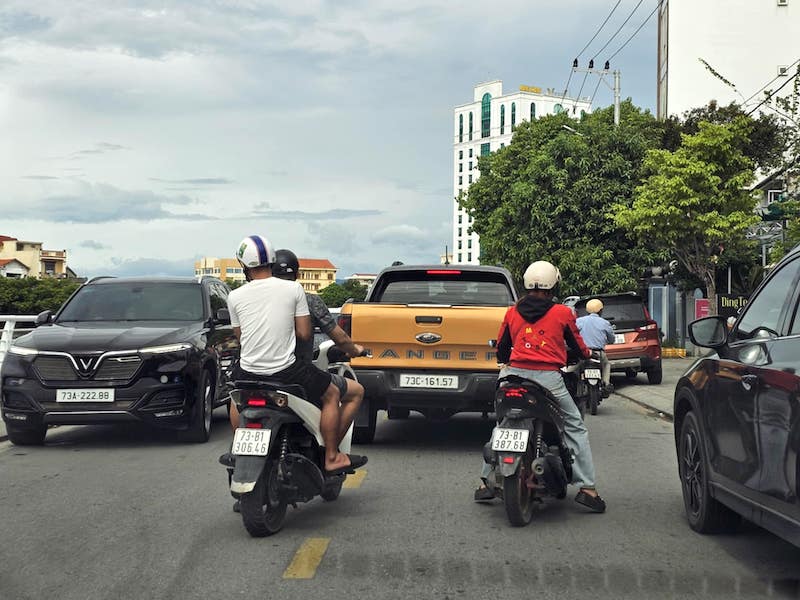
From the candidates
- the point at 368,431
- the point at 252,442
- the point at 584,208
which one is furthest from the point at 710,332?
the point at 584,208

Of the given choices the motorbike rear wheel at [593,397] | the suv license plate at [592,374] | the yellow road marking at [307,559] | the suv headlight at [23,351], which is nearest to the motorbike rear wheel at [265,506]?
the yellow road marking at [307,559]

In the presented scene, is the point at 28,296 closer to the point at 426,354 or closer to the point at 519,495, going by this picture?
the point at 426,354

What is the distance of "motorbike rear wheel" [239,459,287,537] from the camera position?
5.85 metres

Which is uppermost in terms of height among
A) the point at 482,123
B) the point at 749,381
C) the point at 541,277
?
the point at 482,123

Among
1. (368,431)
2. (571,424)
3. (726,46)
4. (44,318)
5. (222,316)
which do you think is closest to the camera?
(571,424)

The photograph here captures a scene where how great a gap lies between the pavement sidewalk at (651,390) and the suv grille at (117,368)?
23.8ft

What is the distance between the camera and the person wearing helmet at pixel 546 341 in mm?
6582

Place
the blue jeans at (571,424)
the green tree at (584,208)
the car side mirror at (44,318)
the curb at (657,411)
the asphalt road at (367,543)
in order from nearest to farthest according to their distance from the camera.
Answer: the asphalt road at (367,543) → the blue jeans at (571,424) → the car side mirror at (44,318) → the curb at (657,411) → the green tree at (584,208)

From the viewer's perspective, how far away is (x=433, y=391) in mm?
9477

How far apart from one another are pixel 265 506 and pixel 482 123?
18511 centimetres

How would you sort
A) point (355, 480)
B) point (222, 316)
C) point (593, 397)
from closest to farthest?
1. point (355, 480)
2. point (222, 316)
3. point (593, 397)

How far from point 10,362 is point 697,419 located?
6.72m

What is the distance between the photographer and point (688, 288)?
34406mm

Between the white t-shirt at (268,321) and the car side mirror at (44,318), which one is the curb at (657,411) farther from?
the white t-shirt at (268,321)
